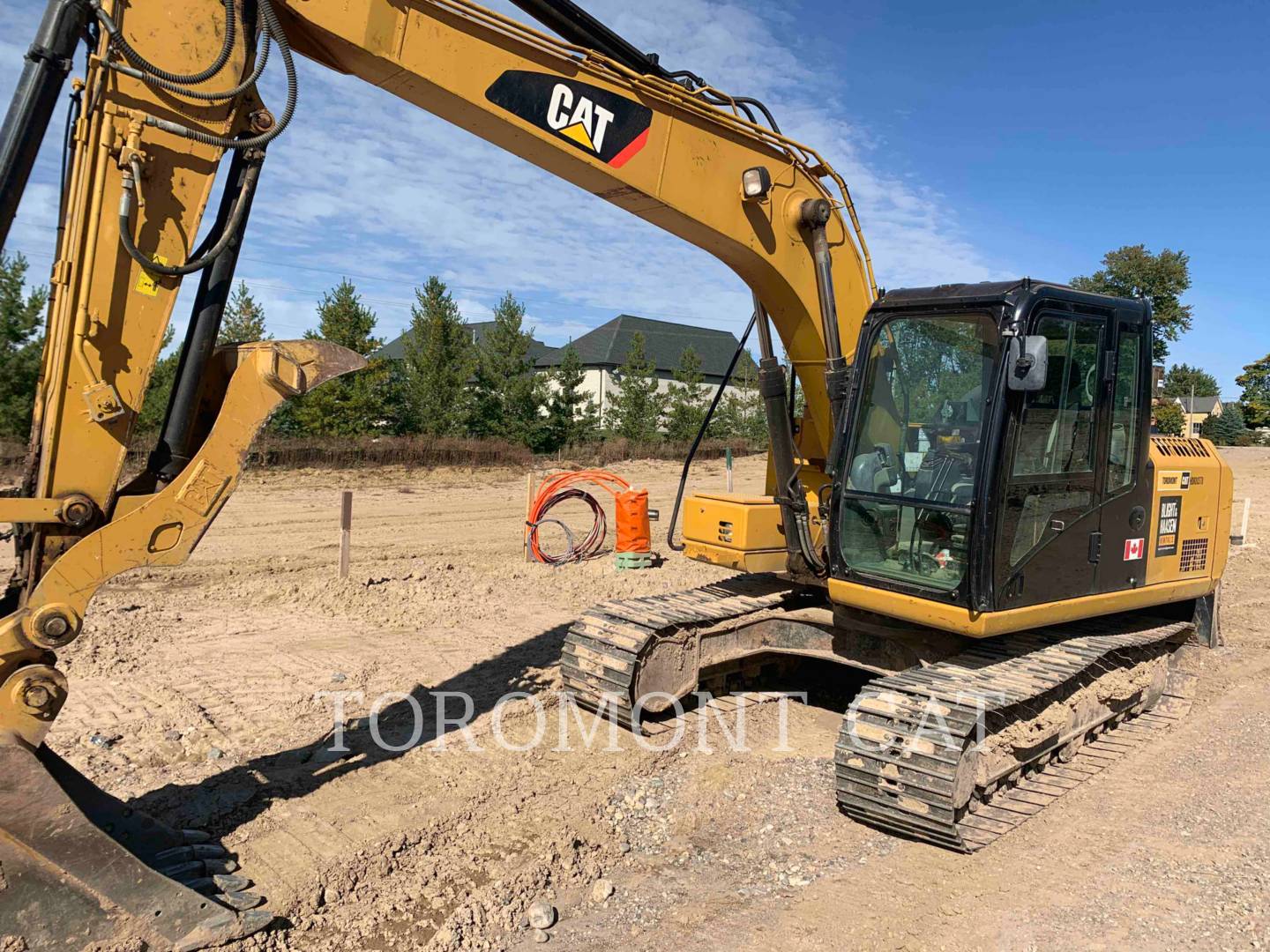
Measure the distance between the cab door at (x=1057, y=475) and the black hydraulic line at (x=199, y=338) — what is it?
373 centimetres

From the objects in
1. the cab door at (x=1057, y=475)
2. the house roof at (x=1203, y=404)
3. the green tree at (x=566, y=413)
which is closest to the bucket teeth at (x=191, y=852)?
the cab door at (x=1057, y=475)

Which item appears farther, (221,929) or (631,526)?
(631,526)

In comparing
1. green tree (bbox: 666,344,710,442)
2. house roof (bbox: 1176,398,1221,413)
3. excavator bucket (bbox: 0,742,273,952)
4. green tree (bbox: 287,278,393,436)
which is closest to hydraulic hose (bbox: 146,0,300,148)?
excavator bucket (bbox: 0,742,273,952)

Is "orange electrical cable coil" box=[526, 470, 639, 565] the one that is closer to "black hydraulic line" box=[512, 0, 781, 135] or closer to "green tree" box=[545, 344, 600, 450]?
"black hydraulic line" box=[512, 0, 781, 135]

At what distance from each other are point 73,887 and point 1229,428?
55.1m

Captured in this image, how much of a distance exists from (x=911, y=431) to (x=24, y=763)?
430 centimetres

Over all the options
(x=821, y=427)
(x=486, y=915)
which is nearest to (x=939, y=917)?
(x=486, y=915)

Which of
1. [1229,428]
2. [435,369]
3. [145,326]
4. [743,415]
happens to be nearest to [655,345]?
[743,415]

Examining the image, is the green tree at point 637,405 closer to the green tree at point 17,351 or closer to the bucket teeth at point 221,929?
the green tree at point 17,351

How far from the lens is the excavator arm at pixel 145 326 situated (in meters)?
3.29

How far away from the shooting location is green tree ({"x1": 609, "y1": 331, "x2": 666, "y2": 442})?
108ft

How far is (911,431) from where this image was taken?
16.8 ft

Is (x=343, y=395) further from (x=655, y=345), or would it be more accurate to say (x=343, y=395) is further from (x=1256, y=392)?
(x=1256, y=392)

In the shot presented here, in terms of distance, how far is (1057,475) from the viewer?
16.8ft
